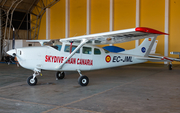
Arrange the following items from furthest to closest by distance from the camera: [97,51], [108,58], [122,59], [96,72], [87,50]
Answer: [96,72], [122,59], [108,58], [97,51], [87,50]

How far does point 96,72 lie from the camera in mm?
11664

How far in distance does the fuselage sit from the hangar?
0.78m

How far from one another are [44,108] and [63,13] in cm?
2011

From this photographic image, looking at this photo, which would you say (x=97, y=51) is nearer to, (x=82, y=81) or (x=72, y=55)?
(x=72, y=55)

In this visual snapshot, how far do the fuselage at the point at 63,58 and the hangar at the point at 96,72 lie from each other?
0.78 metres

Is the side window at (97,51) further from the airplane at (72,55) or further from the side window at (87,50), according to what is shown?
the side window at (87,50)

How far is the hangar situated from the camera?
15.6ft

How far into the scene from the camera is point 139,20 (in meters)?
18.1

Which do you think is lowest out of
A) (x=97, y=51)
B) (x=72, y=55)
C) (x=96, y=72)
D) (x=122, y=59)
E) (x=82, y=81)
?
(x=96, y=72)

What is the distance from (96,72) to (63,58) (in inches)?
186

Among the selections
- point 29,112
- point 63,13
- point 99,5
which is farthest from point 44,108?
point 63,13

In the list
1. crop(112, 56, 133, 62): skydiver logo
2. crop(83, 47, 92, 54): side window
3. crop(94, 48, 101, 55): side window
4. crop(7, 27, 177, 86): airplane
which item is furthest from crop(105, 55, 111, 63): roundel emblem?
crop(83, 47, 92, 54): side window

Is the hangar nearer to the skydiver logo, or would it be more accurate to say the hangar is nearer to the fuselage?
the fuselage

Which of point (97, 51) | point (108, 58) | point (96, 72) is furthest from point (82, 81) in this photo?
point (96, 72)
